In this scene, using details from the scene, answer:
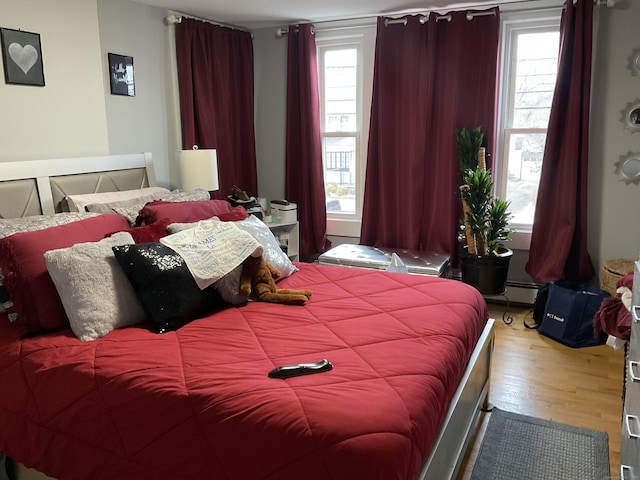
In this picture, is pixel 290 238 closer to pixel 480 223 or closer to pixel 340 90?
pixel 340 90

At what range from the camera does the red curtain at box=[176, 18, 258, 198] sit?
3965mm

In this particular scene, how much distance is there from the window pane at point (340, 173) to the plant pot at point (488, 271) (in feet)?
4.22

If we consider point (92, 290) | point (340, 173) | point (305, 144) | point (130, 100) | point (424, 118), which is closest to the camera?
point (92, 290)

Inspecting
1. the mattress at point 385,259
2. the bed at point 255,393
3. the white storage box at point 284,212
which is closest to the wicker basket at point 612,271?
the mattress at point 385,259

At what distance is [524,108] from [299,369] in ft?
10.2

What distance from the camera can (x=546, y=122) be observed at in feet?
12.9

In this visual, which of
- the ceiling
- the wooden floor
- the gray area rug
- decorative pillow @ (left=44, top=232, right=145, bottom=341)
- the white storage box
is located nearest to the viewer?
decorative pillow @ (left=44, top=232, right=145, bottom=341)

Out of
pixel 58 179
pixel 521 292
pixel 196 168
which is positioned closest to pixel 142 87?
pixel 196 168

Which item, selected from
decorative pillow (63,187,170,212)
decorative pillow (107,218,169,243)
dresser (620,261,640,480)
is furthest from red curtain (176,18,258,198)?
dresser (620,261,640,480)

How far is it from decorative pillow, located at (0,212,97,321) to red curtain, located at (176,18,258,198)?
169cm

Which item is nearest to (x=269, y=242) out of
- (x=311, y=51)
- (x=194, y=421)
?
(x=194, y=421)

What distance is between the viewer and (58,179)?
293cm

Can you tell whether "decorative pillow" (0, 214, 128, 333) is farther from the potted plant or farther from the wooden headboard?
the potted plant

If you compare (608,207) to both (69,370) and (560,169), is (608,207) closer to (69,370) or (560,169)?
(560,169)
